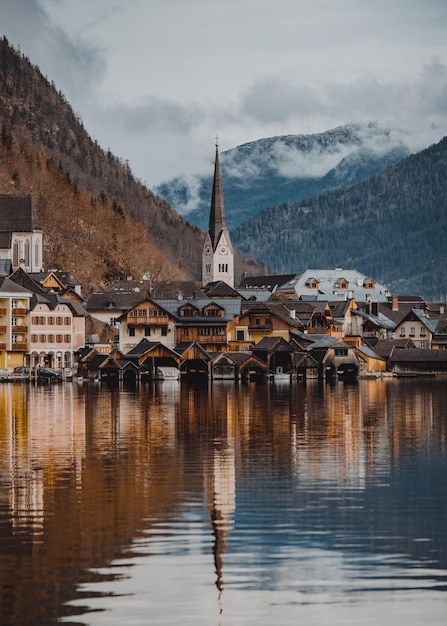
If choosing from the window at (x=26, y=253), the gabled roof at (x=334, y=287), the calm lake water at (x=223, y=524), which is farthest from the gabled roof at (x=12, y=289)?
the gabled roof at (x=334, y=287)

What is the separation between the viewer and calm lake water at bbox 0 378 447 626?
76.7 feet

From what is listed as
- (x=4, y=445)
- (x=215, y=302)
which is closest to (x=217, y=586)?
(x=4, y=445)

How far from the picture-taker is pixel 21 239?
470 feet

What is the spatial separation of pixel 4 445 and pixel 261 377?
6104cm

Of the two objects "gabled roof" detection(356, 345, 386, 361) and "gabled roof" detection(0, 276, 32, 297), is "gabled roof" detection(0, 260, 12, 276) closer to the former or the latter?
"gabled roof" detection(0, 276, 32, 297)

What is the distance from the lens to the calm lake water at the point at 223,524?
2338cm

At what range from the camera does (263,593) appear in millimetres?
24094

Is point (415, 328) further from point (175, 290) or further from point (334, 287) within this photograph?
point (334, 287)

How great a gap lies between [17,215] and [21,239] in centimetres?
332

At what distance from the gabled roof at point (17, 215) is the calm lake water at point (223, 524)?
8965 cm

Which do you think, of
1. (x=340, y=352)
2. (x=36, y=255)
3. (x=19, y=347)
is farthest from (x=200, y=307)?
(x=36, y=255)

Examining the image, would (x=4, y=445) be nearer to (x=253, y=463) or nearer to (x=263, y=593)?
(x=253, y=463)

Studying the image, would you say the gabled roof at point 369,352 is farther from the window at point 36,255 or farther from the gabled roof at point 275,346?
the window at point 36,255

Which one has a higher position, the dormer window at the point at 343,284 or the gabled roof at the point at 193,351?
the dormer window at the point at 343,284
